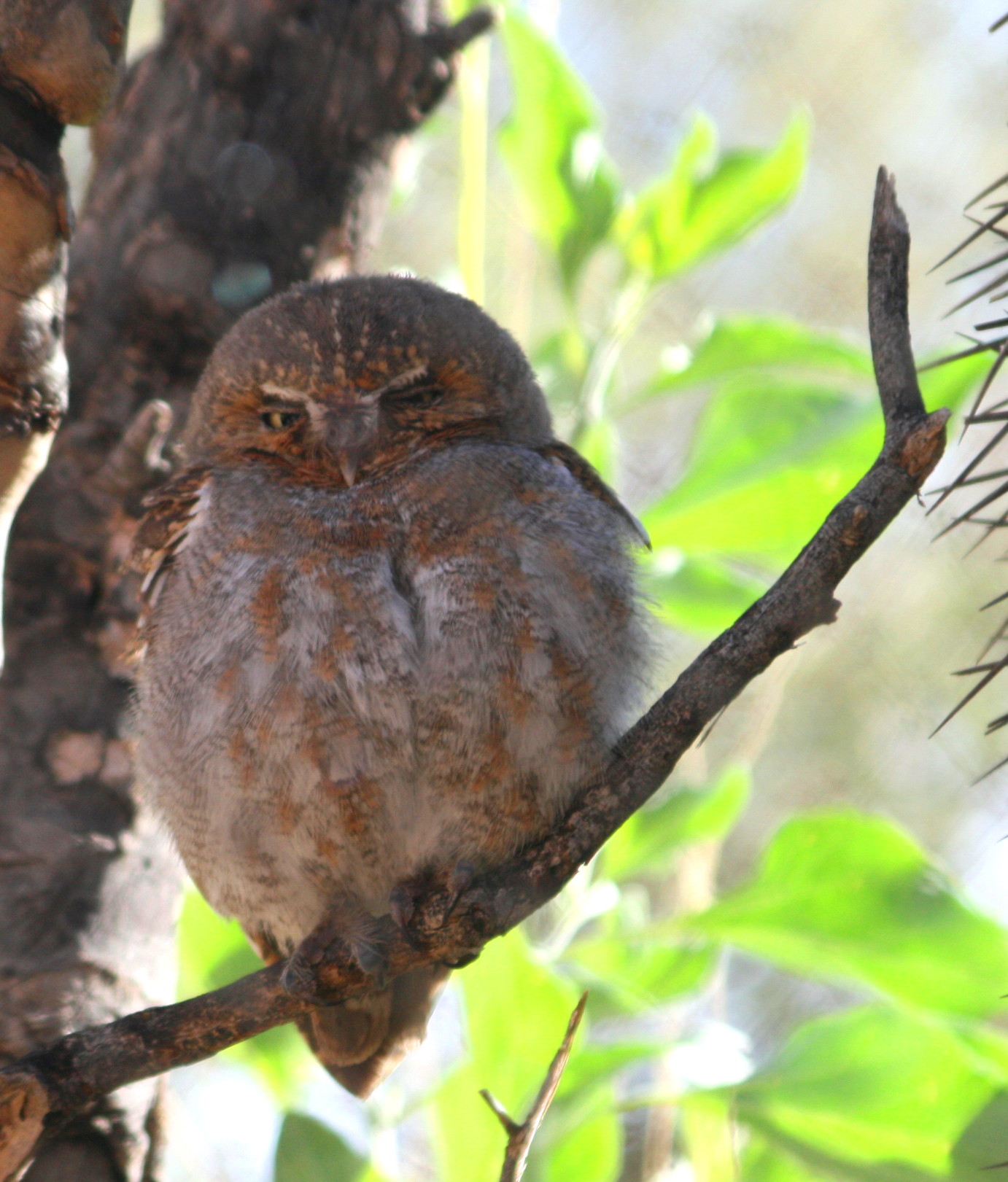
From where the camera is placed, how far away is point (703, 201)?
8.46 feet

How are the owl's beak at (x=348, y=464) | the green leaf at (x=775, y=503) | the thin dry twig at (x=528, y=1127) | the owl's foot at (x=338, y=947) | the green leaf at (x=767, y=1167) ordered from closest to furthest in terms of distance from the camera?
the thin dry twig at (x=528, y=1127) → the owl's foot at (x=338, y=947) → the owl's beak at (x=348, y=464) → the green leaf at (x=767, y=1167) → the green leaf at (x=775, y=503)

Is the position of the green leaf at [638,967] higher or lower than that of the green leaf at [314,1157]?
higher

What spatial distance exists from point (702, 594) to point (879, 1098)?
3.18 feet

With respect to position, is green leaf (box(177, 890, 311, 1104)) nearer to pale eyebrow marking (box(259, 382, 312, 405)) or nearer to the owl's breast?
the owl's breast

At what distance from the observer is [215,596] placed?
188 cm

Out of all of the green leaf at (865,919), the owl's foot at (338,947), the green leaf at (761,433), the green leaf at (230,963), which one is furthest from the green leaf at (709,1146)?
the green leaf at (761,433)

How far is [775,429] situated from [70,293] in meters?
1.39

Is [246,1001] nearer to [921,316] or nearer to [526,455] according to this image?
[526,455]

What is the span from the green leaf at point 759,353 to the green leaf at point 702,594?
1.22ft

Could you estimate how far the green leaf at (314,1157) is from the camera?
2.12 meters

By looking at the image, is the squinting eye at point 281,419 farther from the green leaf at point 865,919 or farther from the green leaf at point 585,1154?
the green leaf at point 585,1154

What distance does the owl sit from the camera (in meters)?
1.78

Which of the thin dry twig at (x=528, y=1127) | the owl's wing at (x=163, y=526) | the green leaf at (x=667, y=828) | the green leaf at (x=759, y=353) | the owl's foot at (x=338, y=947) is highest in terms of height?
the green leaf at (x=759, y=353)

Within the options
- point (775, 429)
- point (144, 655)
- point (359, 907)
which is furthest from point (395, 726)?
Answer: point (775, 429)
